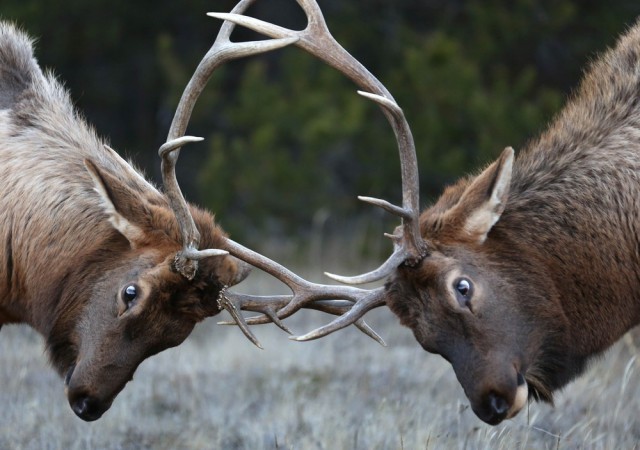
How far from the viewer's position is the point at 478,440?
19.1 ft

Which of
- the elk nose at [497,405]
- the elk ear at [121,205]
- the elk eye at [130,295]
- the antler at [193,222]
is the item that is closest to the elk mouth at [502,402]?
the elk nose at [497,405]

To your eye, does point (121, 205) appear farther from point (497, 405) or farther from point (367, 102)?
point (367, 102)

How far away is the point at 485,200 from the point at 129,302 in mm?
1653

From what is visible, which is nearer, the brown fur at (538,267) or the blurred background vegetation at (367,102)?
the brown fur at (538,267)

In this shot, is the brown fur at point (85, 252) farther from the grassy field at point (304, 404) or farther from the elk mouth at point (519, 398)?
the elk mouth at point (519, 398)

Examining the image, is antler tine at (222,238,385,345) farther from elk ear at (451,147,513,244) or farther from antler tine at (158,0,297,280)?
elk ear at (451,147,513,244)

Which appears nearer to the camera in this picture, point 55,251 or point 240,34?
point 55,251

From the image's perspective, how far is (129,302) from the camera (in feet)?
17.0

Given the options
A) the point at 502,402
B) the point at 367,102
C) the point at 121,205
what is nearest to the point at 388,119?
the point at 121,205

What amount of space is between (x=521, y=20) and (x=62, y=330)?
8.40 m

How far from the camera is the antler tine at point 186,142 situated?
5160 millimetres

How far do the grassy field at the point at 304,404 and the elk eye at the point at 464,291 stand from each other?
0.82 meters

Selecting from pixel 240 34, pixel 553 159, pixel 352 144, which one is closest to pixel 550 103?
pixel 352 144

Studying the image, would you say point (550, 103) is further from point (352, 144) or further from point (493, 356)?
point (493, 356)
